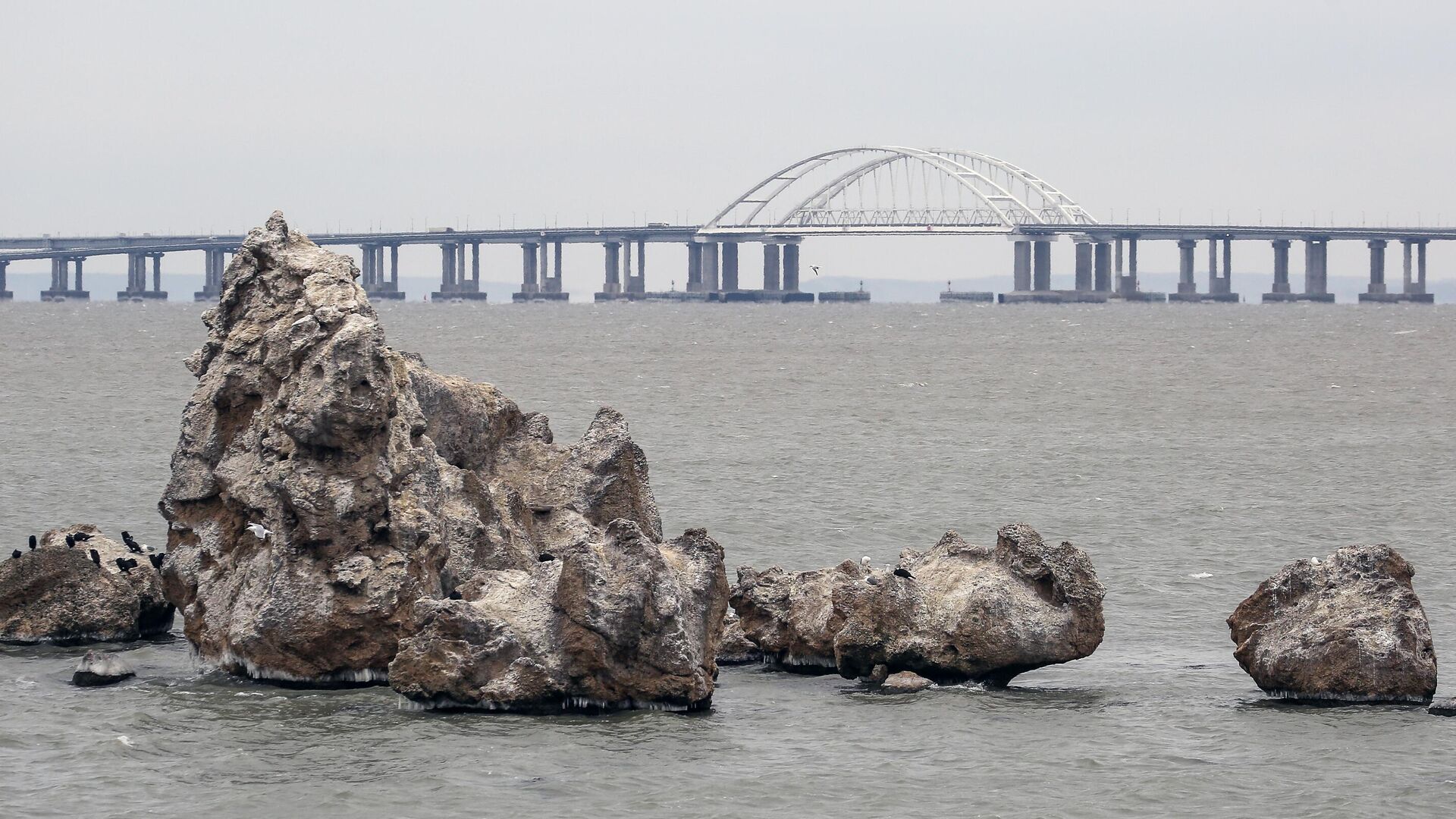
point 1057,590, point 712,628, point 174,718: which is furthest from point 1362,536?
point 174,718

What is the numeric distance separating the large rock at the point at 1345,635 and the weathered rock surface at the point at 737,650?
4.81 meters

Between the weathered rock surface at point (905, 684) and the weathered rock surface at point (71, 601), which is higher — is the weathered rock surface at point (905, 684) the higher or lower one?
the lower one

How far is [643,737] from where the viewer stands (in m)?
16.7

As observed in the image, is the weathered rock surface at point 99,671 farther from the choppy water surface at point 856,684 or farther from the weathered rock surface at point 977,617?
the weathered rock surface at point 977,617

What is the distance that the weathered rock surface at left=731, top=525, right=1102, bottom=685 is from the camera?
730 inches

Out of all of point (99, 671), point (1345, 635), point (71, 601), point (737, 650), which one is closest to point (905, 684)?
point (737, 650)

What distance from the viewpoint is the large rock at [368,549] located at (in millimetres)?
17266

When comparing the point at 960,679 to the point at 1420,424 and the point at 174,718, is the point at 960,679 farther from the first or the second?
the point at 1420,424

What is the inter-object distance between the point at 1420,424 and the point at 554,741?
41.7 meters

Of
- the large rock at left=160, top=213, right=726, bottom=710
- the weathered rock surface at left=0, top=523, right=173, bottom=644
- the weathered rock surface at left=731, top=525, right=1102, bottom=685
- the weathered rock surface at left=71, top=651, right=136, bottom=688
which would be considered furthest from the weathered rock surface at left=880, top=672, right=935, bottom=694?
the weathered rock surface at left=0, top=523, right=173, bottom=644

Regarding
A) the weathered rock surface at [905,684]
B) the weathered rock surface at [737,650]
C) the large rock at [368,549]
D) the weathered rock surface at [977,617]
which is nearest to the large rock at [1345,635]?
the weathered rock surface at [977,617]

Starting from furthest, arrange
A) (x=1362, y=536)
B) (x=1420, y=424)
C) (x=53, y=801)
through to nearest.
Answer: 1. (x=1420, y=424)
2. (x=1362, y=536)
3. (x=53, y=801)

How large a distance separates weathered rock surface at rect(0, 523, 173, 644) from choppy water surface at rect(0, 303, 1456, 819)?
0.45m

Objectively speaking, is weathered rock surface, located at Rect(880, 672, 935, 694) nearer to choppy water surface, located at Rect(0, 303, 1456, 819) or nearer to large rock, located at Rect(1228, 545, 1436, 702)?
choppy water surface, located at Rect(0, 303, 1456, 819)
